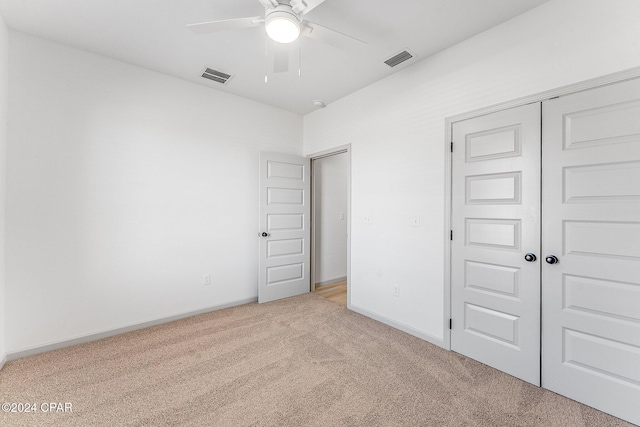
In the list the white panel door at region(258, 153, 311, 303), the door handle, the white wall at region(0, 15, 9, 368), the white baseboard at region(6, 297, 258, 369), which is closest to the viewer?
the door handle

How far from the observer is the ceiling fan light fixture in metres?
1.77

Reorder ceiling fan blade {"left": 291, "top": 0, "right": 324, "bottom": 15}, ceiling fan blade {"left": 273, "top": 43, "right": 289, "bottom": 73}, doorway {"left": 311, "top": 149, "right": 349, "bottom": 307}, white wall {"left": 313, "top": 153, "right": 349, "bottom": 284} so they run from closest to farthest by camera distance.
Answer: ceiling fan blade {"left": 291, "top": 0, "right": 324, "bottom": 15}, ceiling fan blade {"left": 273, "top": 43, "right": 289, "bottom": 73}, doorway {"left": 311, "top": 149, "right": 349, "bottom": 307}, white wall {"left": 313, "top": 153, "right": 349, "bottom": 284}

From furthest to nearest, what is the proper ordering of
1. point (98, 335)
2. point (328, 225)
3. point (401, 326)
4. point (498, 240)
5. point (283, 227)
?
point (328, 225), point (283, 227), point (401, 326), point (98, 335), point (498, 240)

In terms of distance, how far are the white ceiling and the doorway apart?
1821 mm

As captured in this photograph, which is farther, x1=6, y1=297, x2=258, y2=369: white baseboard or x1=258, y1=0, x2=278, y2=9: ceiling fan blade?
x1=6, y1=297, x2=258, y2=369: white baseboard

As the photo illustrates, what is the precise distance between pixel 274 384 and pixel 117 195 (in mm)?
2485

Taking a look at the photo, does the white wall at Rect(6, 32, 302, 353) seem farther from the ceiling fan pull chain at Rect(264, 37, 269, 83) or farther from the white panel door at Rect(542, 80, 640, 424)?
the white panel door at Rect(542, 80, 640, 424)

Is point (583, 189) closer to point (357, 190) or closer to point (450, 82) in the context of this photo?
point (450, 82)

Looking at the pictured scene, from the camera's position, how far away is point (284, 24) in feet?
5.87

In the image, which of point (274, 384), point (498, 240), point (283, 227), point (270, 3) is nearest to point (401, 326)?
point (498, 240)

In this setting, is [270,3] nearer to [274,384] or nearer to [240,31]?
[240,31]

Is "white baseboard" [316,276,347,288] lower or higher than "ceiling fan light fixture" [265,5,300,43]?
lower

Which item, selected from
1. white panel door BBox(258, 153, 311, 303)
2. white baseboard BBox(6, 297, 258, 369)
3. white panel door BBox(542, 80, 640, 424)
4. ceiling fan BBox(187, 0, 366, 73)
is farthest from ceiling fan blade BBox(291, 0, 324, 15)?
white baseboard BBox(6, 297, 258, 369)

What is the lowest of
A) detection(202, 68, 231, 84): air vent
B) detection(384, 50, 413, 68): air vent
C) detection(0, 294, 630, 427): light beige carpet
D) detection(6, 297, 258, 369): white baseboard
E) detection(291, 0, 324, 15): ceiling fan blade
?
detection(0, 294, 630, 427): light beige carpet
